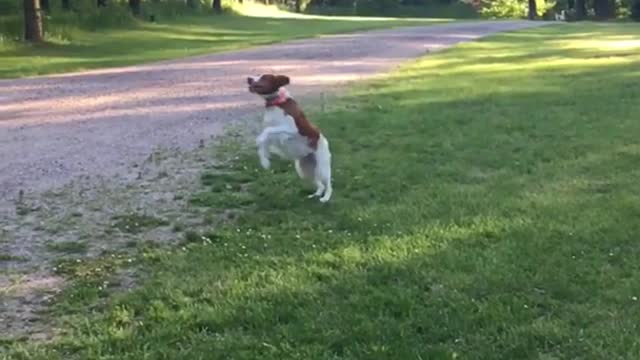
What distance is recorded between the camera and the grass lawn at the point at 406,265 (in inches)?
173

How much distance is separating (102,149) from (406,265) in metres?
5.38

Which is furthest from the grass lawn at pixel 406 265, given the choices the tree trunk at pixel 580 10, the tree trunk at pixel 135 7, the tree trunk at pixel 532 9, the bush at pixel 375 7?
the bush at pixel 375 7

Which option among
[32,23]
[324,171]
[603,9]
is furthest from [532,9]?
[324,171]

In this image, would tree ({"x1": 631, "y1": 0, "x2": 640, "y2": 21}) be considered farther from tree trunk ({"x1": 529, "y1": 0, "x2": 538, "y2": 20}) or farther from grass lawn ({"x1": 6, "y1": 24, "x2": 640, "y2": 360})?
grass lawn ({"x1": 6, "y1": 24, "x2": 640, "y2": 360})

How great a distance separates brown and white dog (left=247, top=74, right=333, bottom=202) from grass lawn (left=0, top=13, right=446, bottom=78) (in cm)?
1354

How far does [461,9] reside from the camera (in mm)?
79875

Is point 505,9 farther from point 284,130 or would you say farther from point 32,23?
point 284,130

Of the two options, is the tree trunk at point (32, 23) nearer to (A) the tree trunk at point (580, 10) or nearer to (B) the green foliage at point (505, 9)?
(A) the tree trunk at point (580, 10)

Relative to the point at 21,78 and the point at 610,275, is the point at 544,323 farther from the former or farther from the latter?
the point at 21,78

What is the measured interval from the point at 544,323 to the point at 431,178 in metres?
3.50

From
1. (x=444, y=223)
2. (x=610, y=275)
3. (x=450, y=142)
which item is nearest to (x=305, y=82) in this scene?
(x=450, y=142)

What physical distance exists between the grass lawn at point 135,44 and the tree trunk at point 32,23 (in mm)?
410

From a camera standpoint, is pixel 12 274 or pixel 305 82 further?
pixel 305 82

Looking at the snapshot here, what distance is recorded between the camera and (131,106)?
45.7 feet
